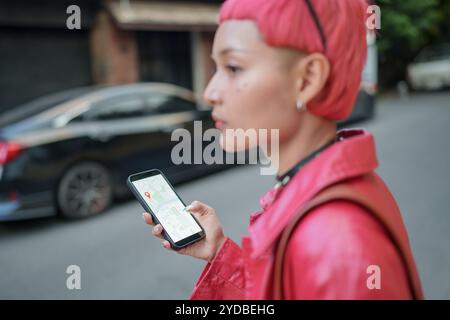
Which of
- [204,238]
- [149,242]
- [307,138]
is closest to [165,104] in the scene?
[149,242]

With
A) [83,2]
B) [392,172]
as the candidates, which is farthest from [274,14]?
[83,2]

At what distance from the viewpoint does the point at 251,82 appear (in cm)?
91

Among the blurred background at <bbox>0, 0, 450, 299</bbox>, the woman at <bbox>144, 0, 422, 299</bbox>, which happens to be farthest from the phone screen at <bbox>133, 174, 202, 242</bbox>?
the blurred background at <bbox>0, 0, 450, 299</bbox>

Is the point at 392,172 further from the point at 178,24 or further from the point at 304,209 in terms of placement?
the point at 178,24

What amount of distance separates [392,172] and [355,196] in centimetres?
582

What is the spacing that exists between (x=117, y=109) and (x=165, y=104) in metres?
0.79

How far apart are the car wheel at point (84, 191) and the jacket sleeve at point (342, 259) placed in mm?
4503

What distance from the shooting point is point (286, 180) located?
980mm

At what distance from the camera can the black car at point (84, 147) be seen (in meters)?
4.58

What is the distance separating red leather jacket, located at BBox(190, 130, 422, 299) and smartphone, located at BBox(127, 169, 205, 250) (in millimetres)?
337

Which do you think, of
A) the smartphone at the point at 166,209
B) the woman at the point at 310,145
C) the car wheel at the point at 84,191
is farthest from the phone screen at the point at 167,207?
the car wheel at the point at 84,191

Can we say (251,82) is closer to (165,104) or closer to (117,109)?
(117,109)

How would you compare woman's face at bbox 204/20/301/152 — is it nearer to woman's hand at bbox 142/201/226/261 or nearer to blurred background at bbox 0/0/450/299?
blurred background at bbox 0/0/450/299

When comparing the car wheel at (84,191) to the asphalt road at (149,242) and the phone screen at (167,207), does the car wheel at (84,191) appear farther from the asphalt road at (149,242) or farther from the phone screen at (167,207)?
the phone screen at (167,207)
